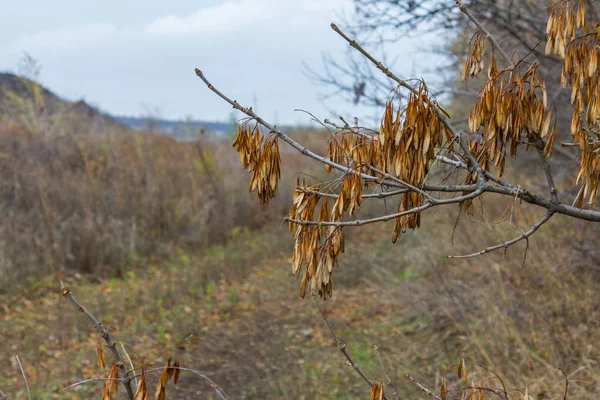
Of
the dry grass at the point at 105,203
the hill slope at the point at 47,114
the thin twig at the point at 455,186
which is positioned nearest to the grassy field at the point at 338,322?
the dry grass at the point at 105,203

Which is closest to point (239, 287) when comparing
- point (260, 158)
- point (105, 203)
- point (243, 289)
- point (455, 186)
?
point (243, 289)

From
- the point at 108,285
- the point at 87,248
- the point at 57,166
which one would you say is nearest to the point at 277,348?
the point at 108,285

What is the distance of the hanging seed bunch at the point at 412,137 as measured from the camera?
1.55 meters

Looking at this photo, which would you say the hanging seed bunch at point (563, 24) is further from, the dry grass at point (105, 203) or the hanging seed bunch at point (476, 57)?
the dry grass at point (105, 203)

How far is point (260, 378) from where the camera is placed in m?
6.64

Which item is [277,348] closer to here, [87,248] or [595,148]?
[87,248]

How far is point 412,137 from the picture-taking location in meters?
1.55

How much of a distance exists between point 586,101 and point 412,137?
1.95ft

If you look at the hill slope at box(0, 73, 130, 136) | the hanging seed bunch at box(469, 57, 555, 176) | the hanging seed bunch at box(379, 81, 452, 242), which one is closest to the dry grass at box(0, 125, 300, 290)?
the hill slope at box(0, 73, 130, 136)

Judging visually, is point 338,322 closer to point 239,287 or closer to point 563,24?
point 239,287

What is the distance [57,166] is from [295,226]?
40.3 feet

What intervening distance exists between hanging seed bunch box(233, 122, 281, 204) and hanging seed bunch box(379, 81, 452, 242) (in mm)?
338

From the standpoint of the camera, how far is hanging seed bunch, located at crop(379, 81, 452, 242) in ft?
5.09

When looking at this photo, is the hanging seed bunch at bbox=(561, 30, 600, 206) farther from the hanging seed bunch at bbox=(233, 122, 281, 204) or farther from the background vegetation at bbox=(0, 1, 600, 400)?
the hanging seed bunch at bbox=(233, 122, 281, 204)
